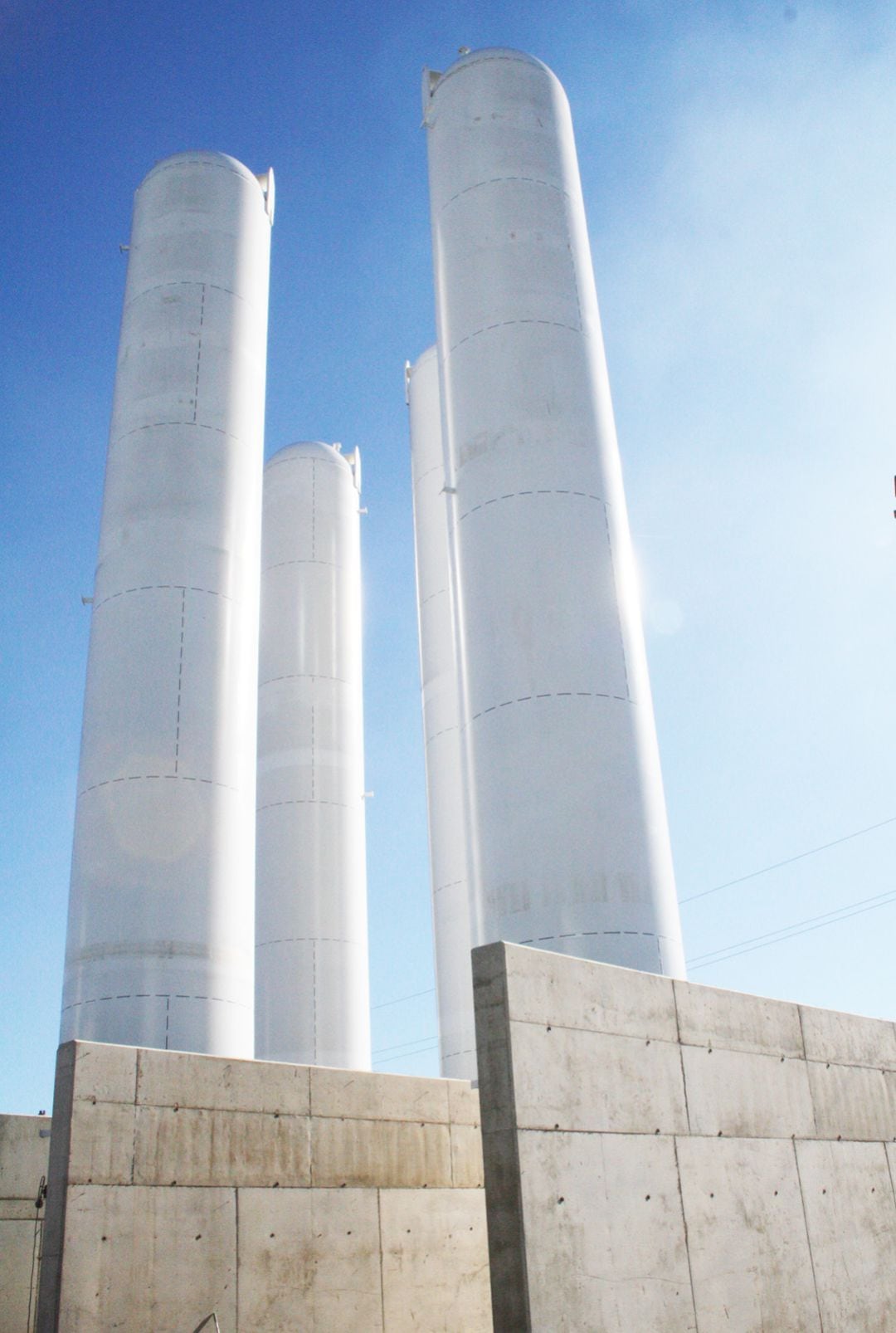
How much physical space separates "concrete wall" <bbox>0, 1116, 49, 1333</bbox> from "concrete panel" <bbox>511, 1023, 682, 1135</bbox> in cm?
853

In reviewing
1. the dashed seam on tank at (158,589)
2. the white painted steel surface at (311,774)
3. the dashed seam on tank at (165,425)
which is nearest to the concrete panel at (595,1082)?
the dashed seam on tank at (158,589)

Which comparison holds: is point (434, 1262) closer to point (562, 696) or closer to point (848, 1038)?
point (848, 1038)

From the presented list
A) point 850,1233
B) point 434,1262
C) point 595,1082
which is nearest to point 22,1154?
point 434,1262

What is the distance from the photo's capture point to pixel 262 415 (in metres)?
21.7

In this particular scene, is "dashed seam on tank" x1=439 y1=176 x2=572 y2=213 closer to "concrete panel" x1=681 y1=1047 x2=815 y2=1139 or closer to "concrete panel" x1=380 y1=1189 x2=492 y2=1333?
"concrete panel" x1=681 y1=1047 x2=815 y2=1139

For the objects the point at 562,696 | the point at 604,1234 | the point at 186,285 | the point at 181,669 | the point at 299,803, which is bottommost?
the point at 604,1234

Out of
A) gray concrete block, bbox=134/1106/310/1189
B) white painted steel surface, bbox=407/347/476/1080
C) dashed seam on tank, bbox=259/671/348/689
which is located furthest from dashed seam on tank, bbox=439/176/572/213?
gray concrete block, bbox=134/1106/310/1189

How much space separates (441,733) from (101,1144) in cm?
1718

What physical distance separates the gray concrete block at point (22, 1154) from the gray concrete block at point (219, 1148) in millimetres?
4102

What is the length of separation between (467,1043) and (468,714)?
10.4m

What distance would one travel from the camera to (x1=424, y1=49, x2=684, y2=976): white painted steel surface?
46.5 ft

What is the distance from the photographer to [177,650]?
1800cm

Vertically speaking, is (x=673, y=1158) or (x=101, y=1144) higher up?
(x=101, y=1144)

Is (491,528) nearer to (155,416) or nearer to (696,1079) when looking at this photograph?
(155,416)
